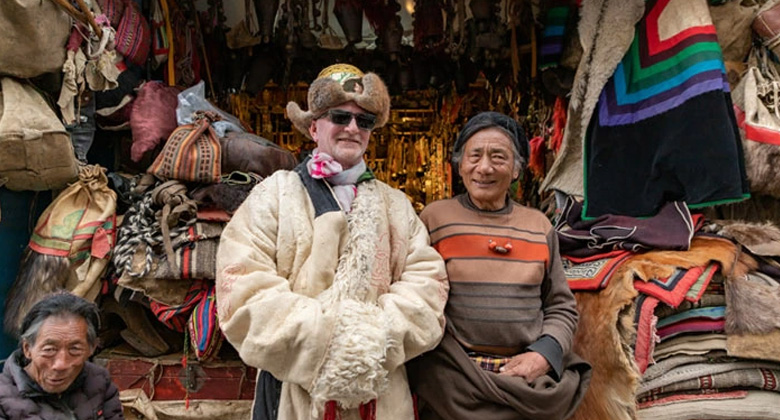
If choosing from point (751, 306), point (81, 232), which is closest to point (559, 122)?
point (751, 306)

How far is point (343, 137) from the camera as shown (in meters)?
1.73

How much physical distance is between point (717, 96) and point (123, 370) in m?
3.08

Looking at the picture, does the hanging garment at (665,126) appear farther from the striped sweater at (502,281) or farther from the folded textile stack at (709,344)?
the striped sweater at (502,281)

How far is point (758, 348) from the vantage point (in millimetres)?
2084

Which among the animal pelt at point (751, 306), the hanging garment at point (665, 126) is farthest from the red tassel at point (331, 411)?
the hanging garment at point (665, 126)

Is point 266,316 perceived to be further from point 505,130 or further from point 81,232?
point 81,232

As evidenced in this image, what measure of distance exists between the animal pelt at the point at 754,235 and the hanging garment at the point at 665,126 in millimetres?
149

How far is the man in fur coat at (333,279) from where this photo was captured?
1426 millimetres

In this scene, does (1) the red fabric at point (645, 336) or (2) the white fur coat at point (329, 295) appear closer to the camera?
(2) the white fur coat at point (329, 295)

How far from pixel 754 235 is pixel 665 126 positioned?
24.7 inches

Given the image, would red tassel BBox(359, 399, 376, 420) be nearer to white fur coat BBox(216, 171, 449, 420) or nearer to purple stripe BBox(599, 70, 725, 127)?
white fur coat BBox(216, 171, 449, 420)

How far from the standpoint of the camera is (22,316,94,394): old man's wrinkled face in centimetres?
171

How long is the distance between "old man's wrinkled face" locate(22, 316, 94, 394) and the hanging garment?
2.35m

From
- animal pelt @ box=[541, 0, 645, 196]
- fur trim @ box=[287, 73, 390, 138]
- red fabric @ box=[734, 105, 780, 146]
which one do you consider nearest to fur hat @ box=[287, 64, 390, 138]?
fur trim @ box=[287, 73, 390, 138]
